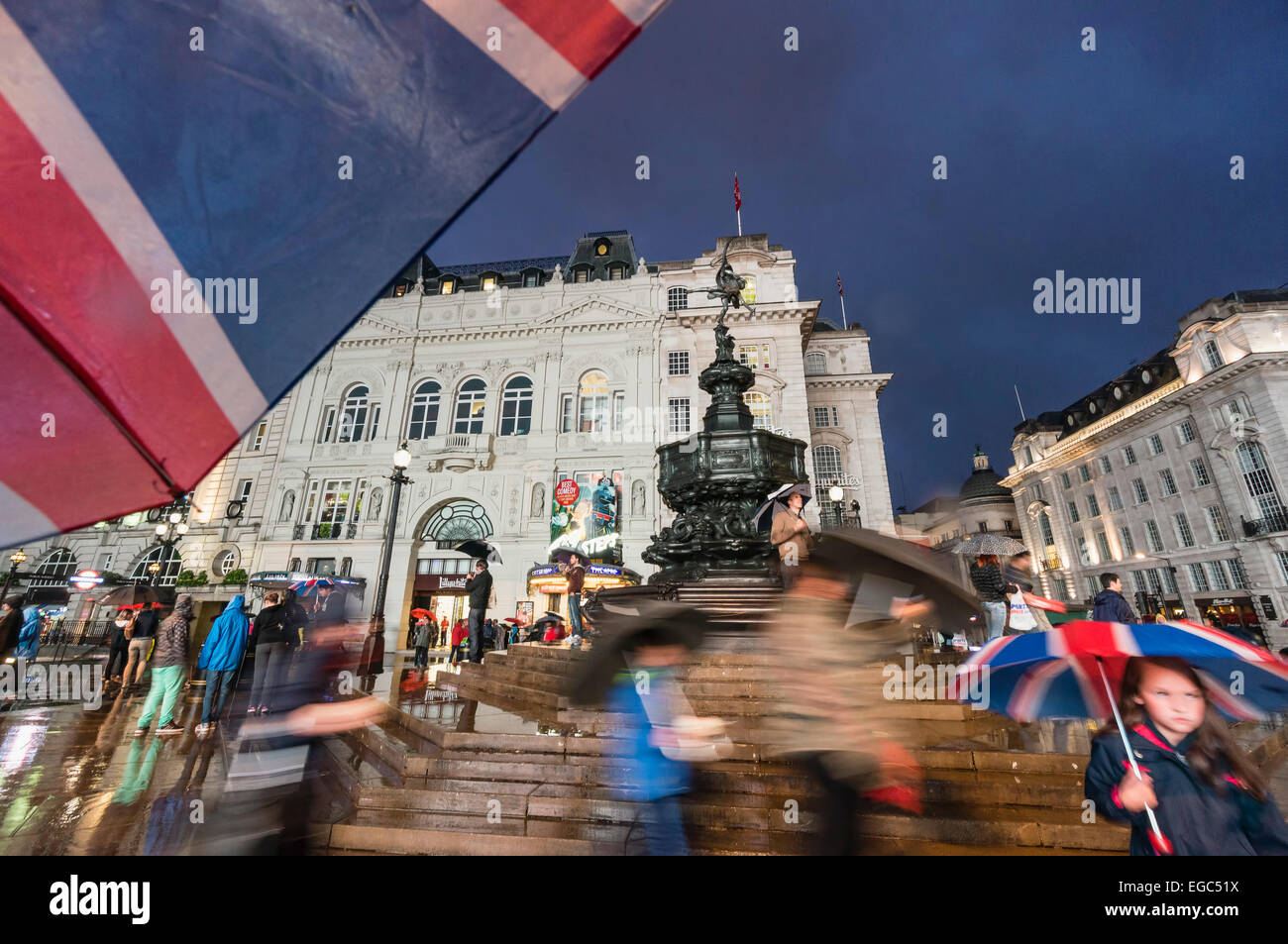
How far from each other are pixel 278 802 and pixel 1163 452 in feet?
155

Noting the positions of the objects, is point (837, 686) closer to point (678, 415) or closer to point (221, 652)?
point (221, 652)

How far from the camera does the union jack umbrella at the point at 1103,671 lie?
2336 mm

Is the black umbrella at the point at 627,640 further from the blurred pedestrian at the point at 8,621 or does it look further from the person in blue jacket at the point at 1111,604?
the blurred pedestrian at the point at 8,621

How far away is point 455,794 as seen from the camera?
4090mm

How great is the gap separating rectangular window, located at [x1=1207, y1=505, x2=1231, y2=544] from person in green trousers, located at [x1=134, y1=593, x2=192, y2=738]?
148 ft

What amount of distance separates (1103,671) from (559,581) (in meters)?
18.9

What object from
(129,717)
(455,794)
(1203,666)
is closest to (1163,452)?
(1203,666)

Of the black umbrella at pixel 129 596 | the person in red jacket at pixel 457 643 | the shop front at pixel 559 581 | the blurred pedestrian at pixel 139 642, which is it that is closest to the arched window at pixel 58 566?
the black umbrella at pixel 129 596

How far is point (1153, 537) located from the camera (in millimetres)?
34375

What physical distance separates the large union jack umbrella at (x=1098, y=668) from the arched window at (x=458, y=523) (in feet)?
76.0

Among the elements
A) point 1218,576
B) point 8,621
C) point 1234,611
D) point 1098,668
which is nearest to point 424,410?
point 8,621

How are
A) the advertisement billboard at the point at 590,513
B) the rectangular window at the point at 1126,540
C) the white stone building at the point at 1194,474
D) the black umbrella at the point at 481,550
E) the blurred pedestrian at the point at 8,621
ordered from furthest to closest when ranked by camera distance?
1. the rectangular window at the point at 1126,540
2. the white stone building at the point at 1194,474
3. the advertisement billboard at the point at 590,513
4. the black umbrella at the point at 481,550
5. the blurred pedestrian at the point at 8,621

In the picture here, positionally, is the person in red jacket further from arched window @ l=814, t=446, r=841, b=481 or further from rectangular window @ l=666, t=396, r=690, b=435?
arched window @ l=814, t=446, r=841, b=481
